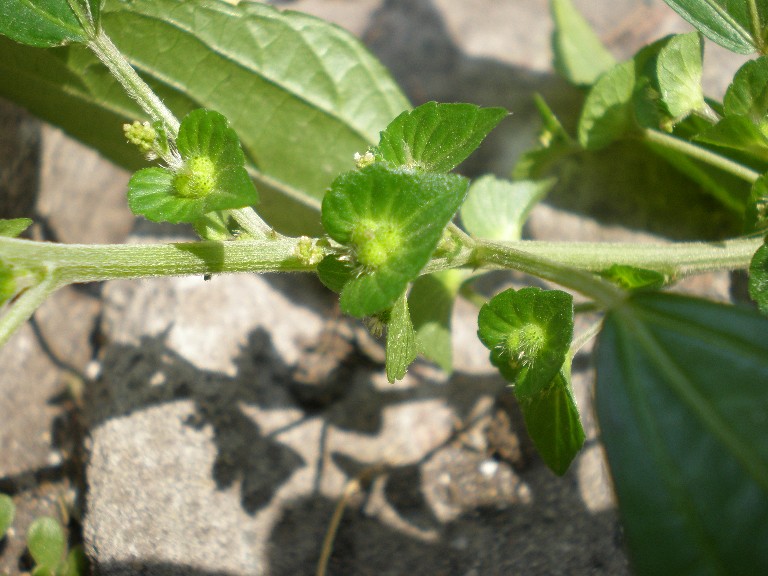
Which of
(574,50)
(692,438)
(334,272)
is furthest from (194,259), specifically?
(574,50)

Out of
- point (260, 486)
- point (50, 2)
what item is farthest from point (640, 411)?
point (50, 2)

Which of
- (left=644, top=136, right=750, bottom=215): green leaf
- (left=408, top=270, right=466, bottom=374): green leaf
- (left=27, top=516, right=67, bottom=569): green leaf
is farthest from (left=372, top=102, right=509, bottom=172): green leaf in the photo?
(left=27, top=516, right=67, bottom=569): green leaf

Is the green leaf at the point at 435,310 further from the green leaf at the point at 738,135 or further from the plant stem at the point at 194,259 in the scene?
the green leaf at the point at 738,135

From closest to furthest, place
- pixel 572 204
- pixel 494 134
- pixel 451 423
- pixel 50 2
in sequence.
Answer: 1. pixel 50 2
2. pixel 451 423
3. pixel 572 204
4. pixel 494 134

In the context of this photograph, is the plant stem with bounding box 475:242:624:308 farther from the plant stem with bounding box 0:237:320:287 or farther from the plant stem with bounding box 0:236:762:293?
the plant stem with bounding box 0:237:320:287

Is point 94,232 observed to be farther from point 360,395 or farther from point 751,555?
point 751,555

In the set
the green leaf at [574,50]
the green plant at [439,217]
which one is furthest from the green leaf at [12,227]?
the green leaf at [574,50]

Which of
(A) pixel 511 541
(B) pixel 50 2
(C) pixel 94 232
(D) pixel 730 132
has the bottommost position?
(A) pixel 511 541
